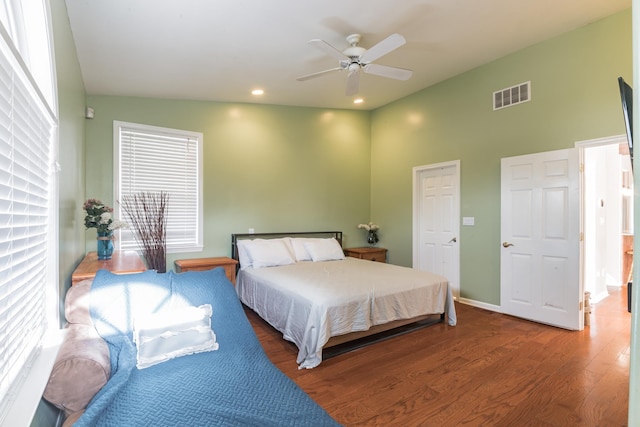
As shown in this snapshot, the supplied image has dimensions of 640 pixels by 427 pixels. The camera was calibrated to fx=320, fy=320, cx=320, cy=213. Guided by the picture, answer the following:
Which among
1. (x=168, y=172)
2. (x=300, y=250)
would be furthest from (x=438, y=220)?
(x=168, y=172)

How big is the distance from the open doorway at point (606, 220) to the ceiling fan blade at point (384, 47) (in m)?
3.14

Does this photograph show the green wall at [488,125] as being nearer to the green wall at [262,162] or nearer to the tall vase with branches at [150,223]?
the green wall at [262,162]

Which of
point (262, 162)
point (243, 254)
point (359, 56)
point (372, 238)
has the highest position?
point (359, 56)

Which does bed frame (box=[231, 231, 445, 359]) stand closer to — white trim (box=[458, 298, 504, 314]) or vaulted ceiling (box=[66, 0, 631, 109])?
white trim (box=[458, 298, 504, 314])

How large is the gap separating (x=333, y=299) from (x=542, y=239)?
Result: 8.41ft

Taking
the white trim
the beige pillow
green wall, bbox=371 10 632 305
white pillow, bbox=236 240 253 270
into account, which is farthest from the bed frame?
Answer: the beige pillow

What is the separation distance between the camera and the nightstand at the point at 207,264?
13.5ft

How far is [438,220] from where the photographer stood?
4793 millimetres

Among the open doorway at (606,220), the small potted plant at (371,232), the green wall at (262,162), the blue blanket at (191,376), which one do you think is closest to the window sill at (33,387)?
the blue blanket at (191,376)

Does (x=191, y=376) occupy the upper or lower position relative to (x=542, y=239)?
lower

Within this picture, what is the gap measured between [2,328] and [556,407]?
9.56 feet

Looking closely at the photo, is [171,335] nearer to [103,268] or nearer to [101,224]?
[103,268]

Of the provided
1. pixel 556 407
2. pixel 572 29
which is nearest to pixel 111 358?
pixel 556 407

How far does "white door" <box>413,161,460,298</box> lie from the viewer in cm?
452
